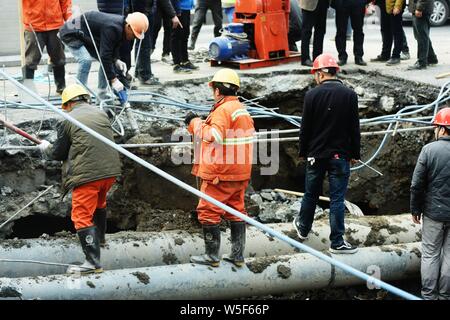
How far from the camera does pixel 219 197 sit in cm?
746

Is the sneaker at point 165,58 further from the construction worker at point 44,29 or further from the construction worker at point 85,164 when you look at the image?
the construction worker at point 85,164

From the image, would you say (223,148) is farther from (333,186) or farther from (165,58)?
(165,58)

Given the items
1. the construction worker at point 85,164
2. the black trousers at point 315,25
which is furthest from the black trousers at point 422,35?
the construction worker at point 85,164

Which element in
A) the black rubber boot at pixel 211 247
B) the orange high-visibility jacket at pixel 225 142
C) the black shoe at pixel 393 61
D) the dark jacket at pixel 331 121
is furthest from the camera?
the black shoe at pixel 393 61

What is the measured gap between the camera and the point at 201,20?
1498cm

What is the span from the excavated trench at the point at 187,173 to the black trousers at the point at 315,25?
0.69 metres

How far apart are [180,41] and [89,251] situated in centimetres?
584

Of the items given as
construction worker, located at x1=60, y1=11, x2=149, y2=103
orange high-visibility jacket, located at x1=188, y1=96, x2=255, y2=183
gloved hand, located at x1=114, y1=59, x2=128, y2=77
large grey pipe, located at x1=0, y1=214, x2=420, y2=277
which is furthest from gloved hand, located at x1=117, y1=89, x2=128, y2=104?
orange high-visibility jacket, located at x1=188, y1=96, x2=255, y2=183

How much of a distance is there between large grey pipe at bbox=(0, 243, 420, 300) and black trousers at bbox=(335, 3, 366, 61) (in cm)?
508

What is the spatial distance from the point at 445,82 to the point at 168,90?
402 cm

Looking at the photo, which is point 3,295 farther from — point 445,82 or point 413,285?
point 445,82

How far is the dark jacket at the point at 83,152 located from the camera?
7348mm

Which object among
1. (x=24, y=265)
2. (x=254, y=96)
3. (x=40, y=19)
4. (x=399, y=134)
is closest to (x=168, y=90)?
(x=254, y=96)

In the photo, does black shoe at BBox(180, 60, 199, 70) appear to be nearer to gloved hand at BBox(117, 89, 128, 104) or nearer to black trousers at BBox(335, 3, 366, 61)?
black trousers at BBox(335, 3, 366, 61)
